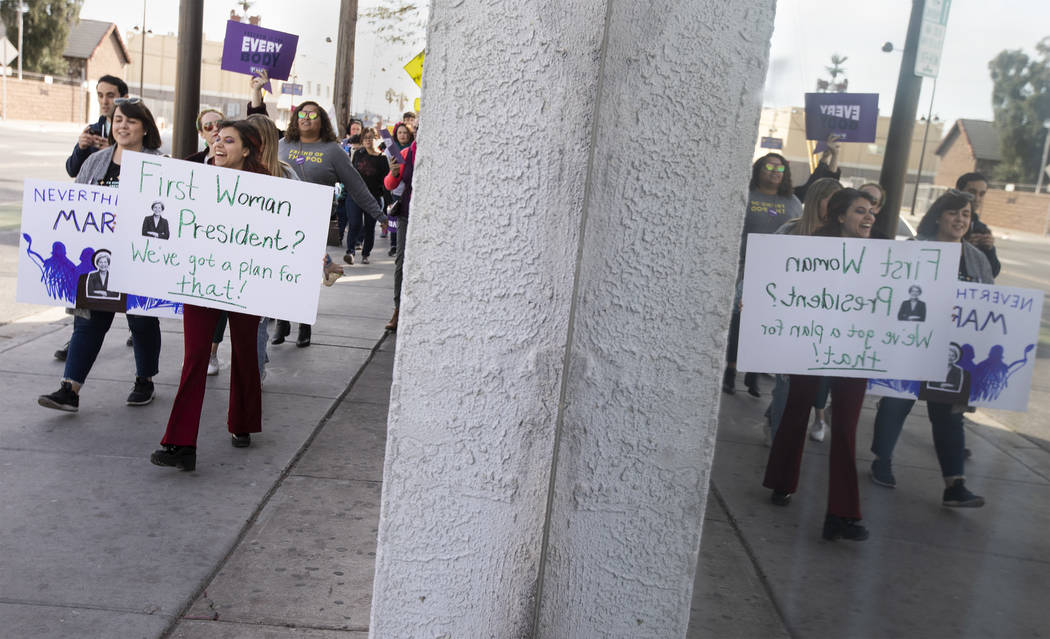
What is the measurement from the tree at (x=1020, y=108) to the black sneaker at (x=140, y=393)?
4.90 m

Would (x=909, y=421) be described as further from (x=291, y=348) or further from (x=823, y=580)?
(x=291, y=348)

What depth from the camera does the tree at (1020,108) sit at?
2469mm

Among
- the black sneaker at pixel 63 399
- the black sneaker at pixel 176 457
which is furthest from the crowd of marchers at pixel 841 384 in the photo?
the black sneaker at pixel 63 399

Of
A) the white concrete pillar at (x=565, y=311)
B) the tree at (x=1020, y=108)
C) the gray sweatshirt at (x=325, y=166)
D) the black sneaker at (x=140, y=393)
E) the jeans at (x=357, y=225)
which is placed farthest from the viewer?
the jeans at (x=357, y=225)

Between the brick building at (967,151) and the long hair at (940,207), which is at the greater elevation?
the brick building at (967,151)

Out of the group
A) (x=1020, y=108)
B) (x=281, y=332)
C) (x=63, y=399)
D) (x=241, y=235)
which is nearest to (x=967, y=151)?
(x=1020, y=108)

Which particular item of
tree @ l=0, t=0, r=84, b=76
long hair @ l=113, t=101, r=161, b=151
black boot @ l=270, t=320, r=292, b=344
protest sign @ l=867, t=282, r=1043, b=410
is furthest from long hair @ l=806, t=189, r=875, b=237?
tree @ l=0, t=0, r=84, b=76

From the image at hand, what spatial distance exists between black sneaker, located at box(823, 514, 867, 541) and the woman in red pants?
10.1 ft

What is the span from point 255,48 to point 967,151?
260 inches

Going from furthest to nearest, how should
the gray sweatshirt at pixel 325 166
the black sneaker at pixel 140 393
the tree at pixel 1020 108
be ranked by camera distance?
the gray sweatshirt at pixel 325 166, the black sneaker at pixel 140 393, the tree at pixel 1020 108

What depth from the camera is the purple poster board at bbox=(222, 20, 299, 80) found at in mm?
7852

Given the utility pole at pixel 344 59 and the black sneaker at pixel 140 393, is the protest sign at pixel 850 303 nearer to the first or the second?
the black sneaker at pixel 140 393

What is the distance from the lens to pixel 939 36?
2598mm

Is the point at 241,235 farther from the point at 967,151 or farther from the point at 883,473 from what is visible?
the point at 967,151
